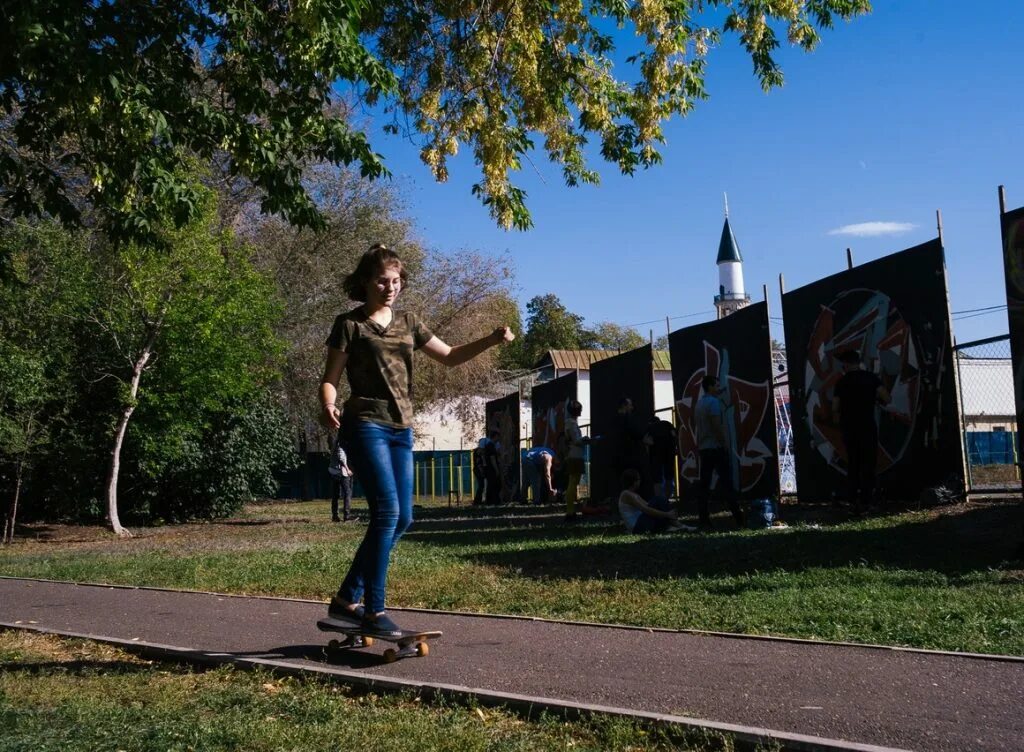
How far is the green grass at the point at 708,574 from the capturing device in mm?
5898

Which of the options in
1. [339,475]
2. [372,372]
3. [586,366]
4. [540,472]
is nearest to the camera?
[372,372]

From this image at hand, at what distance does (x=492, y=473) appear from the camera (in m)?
26.0

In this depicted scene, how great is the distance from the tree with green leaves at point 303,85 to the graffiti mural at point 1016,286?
11.5 feet

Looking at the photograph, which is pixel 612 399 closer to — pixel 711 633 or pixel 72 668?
pixel 711 633

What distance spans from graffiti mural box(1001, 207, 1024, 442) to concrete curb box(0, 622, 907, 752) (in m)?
6.48

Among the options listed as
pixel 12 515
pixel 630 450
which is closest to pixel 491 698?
pixel 630 450

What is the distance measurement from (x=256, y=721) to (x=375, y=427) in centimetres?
162

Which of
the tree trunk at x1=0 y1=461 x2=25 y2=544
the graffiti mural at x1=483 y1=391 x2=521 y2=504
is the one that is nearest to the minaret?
the graffiti mural at x1=483 y1=391 x2=521 y2=504

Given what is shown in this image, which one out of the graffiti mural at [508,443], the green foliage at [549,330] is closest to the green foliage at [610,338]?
the green foliage at [549,330]

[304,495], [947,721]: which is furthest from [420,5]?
[304,495]

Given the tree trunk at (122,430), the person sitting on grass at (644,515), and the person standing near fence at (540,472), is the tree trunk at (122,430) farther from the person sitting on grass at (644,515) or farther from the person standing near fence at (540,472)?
the person sitting on grass at (644,515)

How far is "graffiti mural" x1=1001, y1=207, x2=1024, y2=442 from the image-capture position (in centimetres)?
908

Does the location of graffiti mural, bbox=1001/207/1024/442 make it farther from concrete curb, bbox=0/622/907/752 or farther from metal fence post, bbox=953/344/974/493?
concrete curb, bbox=0/622/907/752

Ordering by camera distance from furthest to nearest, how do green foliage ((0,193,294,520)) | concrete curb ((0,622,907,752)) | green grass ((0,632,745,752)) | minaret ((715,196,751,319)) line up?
1. minaret ((715,196,751,319))
2. green foliage ((0,193,294,520))
3. green grass ((0,632,745,752))
4. concrete curb ((0,622,907,752))
